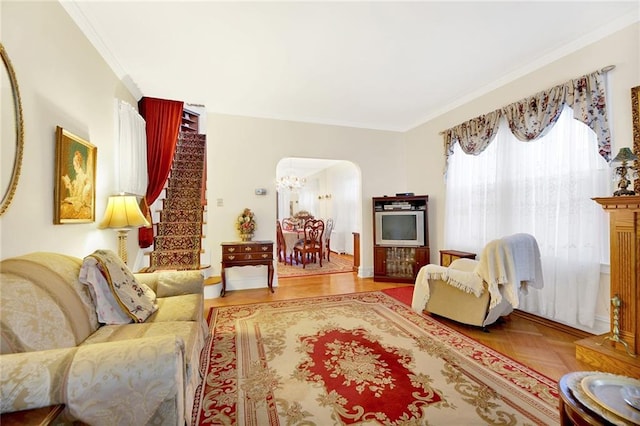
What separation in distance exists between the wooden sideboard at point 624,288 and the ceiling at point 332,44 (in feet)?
5.51

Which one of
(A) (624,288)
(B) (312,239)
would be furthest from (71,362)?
(B) (312,239)

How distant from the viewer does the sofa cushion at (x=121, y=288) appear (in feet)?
5.72

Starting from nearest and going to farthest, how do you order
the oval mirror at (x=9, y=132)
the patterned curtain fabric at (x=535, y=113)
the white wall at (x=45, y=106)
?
→ the oval mirror at (x=9, y=132), the white wall at (x=45, y=106), the patterned curtain fabric at (x=535, y=113)

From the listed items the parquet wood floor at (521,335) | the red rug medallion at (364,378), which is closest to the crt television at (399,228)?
the parquet wood floor at (521,335)

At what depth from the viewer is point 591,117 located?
8.00 ft

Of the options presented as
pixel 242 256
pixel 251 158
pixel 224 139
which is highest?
pixel 224 139

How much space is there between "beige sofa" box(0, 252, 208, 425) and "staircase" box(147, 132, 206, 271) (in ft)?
8.02

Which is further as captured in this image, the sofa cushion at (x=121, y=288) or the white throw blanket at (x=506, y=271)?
the white throw blanket at (x=506, y=271)

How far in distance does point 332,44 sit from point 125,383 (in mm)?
2875

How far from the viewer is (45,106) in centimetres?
172

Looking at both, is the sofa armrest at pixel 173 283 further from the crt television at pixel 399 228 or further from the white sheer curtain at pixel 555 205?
the white sheer curtain at pixel 555 205

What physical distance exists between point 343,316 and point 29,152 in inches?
115

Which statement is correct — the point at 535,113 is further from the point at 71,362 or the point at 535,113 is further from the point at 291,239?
the point at 291,239

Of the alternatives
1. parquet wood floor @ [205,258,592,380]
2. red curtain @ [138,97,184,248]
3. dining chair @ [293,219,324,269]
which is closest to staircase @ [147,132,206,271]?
red curtain @ [138,97,184,248]
